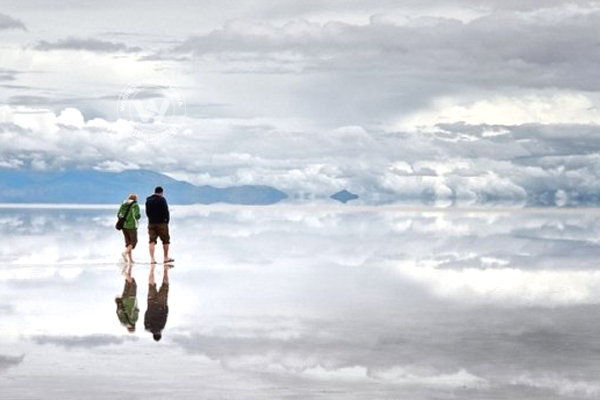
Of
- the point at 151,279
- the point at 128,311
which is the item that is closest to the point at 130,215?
the point at 151,279

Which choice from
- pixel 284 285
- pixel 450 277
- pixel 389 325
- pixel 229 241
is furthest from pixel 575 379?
pixel 229 241

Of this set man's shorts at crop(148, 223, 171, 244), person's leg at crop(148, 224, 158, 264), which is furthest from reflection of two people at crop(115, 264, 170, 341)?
man's shorts at crop(148, 223, 171, 244)

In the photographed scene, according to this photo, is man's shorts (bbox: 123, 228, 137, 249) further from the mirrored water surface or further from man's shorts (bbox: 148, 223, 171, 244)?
the mirrored water surface

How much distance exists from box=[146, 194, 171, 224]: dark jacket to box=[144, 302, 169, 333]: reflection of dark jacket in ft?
40.8

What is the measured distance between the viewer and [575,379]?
12.7 m

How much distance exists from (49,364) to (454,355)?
530 centimetres

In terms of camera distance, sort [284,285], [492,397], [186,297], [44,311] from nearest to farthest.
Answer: [492,397]
[44,311]
[186,297]
[284,285]

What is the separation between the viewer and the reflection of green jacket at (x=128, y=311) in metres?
18.4

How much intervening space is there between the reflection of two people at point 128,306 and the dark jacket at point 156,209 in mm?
6839

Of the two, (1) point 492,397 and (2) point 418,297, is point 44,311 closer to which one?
(2) point 418,297

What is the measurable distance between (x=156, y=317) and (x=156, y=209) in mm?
14953

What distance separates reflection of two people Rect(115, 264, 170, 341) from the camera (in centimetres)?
1761

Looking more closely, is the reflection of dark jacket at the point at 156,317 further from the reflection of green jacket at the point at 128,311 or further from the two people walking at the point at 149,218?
the two people walking at the point at 149,218

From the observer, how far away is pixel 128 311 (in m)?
19.9
